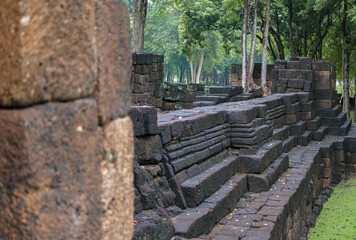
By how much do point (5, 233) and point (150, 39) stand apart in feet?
172

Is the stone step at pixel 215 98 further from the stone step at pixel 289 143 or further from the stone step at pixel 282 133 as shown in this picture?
the stone step at pixel 289 143

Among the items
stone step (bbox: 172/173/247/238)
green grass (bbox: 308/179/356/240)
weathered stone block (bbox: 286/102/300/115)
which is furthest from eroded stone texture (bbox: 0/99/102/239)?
weathered stone block (bbox: 286/102/300/115)

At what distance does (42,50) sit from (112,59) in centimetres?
54

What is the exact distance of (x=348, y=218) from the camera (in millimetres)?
11289

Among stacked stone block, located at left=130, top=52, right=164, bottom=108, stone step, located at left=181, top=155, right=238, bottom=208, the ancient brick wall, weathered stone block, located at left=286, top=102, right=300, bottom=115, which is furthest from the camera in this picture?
stacked stone block, located at left=130, top=52, right=164, bottom=108

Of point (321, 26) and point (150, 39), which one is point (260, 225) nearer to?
point (321, 26)

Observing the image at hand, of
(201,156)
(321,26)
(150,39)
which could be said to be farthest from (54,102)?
(150,39)

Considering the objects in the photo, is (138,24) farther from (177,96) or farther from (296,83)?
(296,83)

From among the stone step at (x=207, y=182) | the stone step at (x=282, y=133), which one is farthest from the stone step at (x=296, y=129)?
the stone step at (x=207, y=182)

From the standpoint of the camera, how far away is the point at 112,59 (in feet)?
8.19

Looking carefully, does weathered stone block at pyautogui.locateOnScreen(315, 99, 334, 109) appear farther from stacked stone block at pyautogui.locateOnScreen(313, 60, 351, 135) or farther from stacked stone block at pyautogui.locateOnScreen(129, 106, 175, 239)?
stacked stone block at pyautogui.locateOnScreen(129, 106, 175, 239)

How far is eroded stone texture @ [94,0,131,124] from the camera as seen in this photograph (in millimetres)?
2400

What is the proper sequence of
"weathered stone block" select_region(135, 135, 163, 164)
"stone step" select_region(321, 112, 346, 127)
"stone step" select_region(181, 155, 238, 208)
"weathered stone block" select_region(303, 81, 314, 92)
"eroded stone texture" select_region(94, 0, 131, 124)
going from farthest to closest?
"stone step" select_region(321, 112, 346, 127), "weathered stone block" select_region(303, 81, 314, 92), "stone step" select_region(181, 155, 238, 208), "weathered stone block" select_region(135, 135, 163, 164), "eroded stone texture" select_region(94, 0, 131, 124)

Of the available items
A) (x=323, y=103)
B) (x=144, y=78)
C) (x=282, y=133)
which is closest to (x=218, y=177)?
(x=282, y=133)
